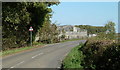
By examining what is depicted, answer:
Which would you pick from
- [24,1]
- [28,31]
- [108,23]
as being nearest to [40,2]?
[24,1]

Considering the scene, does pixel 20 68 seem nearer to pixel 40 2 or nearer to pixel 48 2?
pixel 40 2

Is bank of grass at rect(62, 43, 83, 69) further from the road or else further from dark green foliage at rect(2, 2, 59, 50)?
dark green foliage at rect(2, 2, 59, 50)

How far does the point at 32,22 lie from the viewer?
36312 mm

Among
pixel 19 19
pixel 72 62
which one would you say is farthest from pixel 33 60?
pixel 19 19

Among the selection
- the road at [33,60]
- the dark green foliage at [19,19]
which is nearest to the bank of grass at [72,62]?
the road at [33,60]

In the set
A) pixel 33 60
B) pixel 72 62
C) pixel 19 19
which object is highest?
pixel 19 19

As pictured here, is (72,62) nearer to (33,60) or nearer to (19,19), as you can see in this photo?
(33,60)

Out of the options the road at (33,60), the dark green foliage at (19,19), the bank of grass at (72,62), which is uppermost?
the dark green foliage at (19,19)

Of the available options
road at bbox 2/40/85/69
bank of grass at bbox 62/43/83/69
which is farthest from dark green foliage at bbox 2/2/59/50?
bank of grass at bbox 62/43/83/69

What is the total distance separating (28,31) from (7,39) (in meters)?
8.11

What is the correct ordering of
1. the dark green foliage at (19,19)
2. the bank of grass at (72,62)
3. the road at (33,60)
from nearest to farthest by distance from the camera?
the bank of grass at (72,62), the road at (33,60), the dark green foliage at (19,19)

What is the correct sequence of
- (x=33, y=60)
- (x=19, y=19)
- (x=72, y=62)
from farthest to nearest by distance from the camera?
(x=19, y=19)
(x=33, y=60)
(x=72, y=62)

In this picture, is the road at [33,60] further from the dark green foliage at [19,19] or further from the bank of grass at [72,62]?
the dark green foliage at [19,19]

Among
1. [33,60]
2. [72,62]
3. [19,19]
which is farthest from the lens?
[19,19]
